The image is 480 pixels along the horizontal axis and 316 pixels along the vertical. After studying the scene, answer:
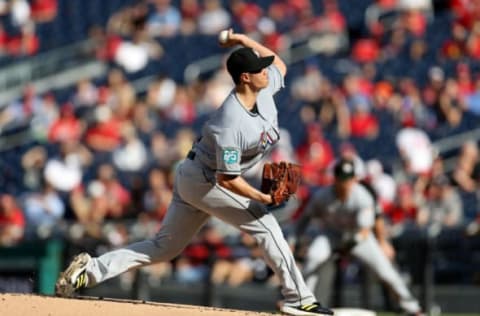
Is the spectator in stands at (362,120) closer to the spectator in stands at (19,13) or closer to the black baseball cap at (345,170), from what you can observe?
the spectator in stands at (19,13)

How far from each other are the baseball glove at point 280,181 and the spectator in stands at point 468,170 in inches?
306

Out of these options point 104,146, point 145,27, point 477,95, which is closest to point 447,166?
point 477,95

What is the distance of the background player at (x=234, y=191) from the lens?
7.32m

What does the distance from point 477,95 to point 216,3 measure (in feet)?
16.2

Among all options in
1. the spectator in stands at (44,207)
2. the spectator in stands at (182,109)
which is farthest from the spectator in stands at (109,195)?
the spectator in stands at (182,109)

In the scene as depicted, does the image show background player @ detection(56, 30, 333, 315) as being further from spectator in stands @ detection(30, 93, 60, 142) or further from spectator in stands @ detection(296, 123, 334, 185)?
spectator in stands @ detection(30, 93, 60, 142)

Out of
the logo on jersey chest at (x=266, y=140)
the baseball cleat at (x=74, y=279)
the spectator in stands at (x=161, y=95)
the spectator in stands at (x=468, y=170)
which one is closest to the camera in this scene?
the logo on jersey chest at (x=266, y=140)

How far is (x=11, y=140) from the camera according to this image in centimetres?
1759

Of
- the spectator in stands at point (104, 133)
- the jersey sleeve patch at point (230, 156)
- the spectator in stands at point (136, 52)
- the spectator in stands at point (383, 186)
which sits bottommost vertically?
the jersey sleeve patch at point (230, 156)

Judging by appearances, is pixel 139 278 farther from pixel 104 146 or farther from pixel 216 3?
pixel 216 3

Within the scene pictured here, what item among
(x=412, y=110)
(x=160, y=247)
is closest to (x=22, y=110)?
(x=412, y=110)

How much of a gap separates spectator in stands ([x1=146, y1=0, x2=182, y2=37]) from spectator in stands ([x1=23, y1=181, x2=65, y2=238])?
16.6 ft

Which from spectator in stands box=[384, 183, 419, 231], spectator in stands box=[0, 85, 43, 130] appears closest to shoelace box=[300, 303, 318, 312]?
spectator in stands box=[384, 183, 419, 231]

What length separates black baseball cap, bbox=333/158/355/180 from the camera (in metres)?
10.4
